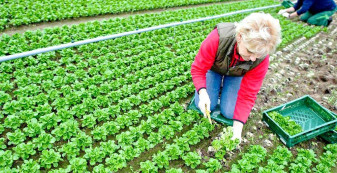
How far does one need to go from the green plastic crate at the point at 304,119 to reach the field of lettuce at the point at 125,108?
21cm

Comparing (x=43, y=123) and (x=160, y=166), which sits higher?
(x=43, y=123)

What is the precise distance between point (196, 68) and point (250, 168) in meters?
1.69

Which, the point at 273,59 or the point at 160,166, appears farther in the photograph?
the point at 273,59

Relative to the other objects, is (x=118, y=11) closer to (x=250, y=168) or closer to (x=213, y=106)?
(x=213, y=106)

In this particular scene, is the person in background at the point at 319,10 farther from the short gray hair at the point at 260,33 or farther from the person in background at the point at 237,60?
the short gray hair at the point at 260,33

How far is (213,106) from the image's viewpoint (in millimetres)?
4410

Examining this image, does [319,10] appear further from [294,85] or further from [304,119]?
[304,119]

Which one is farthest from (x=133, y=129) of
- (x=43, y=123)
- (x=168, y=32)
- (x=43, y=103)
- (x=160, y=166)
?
(x=168, y=32)

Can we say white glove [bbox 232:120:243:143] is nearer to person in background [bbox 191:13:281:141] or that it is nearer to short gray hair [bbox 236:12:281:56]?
person in background [bbox 191:13:281:141]

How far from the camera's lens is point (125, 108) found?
4383 millimetres

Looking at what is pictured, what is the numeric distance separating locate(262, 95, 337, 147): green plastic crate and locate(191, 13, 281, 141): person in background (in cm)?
85

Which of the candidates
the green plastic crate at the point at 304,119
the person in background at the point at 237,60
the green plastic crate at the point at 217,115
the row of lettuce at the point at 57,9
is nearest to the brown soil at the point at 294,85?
the green plastic crate at the point at 304,119

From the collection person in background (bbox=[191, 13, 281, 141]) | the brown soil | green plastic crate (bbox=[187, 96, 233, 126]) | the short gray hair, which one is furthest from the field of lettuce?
the short gray hair

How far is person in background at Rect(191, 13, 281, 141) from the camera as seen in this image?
2.66m
